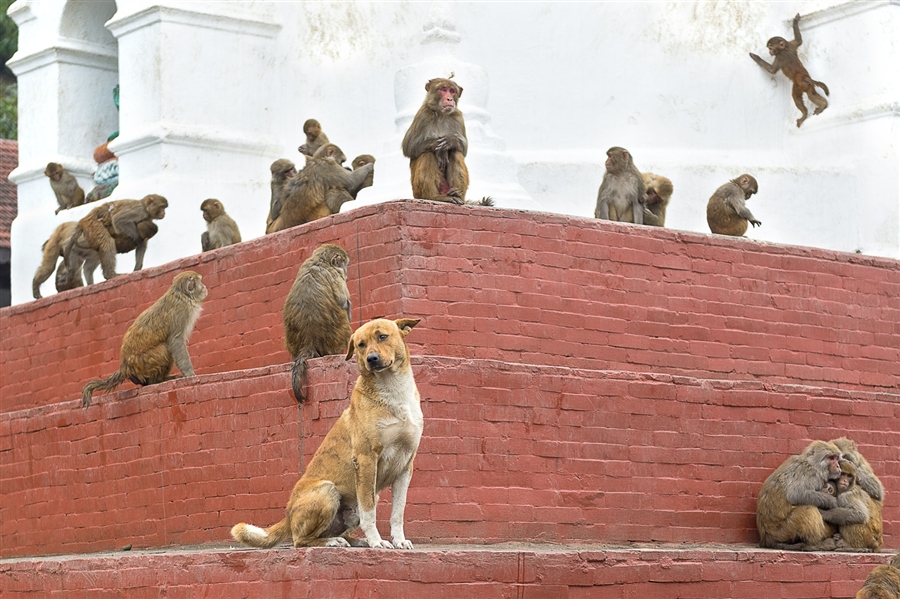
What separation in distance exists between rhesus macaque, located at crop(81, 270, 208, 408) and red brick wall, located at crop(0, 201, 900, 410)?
1.32ft

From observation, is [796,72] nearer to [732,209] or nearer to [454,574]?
[732,209]

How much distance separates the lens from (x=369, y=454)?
31.2 ft

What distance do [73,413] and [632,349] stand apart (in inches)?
167

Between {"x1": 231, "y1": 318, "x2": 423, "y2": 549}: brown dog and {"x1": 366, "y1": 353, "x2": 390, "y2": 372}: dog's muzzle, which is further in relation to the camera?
{"x1": 231, "y1": 318, "x2": 423, "y2": 549}: brown dog

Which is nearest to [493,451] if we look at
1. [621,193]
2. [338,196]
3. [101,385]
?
[621,193]

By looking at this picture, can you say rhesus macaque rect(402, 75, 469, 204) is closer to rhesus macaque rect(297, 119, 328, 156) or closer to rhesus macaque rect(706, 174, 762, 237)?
rhesus macaque rect(706, 174, 762, 237)

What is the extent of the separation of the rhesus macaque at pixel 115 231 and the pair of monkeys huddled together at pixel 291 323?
1925 mm

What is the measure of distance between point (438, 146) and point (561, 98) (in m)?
3.34

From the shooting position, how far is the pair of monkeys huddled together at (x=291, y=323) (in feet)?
37.1

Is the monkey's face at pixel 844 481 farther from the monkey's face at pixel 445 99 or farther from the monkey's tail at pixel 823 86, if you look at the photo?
the monkey's tail at pixel 823 86

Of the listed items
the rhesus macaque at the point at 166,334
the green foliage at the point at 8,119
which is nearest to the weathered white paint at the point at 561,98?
the rhesus macaque at the point at 166,334

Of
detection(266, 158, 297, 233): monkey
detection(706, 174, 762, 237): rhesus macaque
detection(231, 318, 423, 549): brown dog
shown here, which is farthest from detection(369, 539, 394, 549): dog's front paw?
detection(706, 174, 762, 237): rhesus macaque

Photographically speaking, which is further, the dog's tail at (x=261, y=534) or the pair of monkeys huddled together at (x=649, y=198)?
the pair of monkeys huddled together at (x=649, y=198)

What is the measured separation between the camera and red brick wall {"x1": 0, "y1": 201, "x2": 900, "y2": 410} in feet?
37.9
